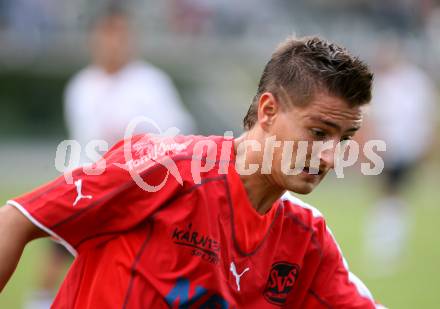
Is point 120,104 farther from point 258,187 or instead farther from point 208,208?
point 208,208

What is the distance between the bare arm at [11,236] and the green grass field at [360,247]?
16.8 feet

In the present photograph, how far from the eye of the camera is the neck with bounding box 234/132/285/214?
3.54 m

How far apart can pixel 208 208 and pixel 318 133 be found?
511 mm

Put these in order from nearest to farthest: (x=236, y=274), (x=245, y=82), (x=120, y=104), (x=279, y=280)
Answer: (x=236, y=274), (x=279, y=280), (x=120, y=104), (x=245, y=82)

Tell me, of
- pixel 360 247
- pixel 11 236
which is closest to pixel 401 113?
pixel 360 247

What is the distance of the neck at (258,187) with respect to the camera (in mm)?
3539

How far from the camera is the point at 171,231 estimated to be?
11.0 feet

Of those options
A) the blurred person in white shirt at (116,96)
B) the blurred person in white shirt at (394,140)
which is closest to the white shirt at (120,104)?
the blurred person in white shirt at (116,96)

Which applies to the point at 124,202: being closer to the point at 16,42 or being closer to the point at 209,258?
the point at 209,258

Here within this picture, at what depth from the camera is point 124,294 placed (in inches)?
131

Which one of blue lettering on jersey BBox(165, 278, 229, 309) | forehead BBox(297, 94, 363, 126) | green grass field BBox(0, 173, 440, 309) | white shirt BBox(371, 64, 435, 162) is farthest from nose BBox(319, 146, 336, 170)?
white shirt BBox(371, 64, 435, 162)

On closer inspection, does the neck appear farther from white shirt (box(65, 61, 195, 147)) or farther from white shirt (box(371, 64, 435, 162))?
white shirt (box(371, 64, 435, 162))

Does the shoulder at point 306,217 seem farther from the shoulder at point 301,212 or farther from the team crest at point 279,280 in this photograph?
the team crest at point 279,280

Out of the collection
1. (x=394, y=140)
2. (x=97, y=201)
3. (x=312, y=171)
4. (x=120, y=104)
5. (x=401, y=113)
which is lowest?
(x=394, y=140)
